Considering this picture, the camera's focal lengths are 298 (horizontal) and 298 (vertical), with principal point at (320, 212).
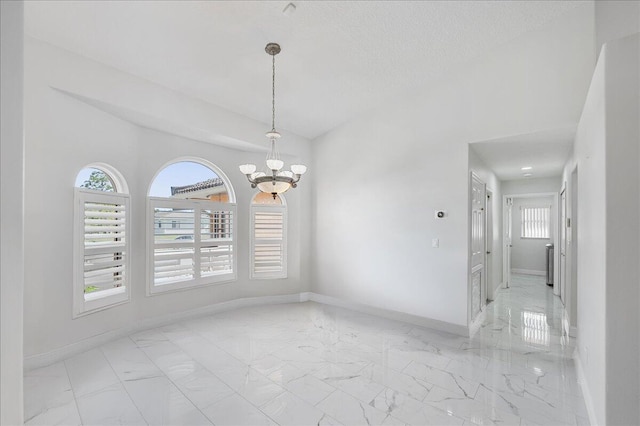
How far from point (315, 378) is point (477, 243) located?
10.1 feet

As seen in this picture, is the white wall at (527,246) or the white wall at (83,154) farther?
the white wall at (527,246)

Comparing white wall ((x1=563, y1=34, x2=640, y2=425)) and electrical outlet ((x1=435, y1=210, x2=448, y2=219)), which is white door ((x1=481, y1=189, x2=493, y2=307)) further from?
white wall ((x1=563, y1=34, x2=640, y2=425))

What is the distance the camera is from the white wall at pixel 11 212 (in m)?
0.81

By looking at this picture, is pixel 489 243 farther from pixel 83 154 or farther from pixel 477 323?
pixel 83 154

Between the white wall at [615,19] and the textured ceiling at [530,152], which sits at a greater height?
the white wall at [615,19]

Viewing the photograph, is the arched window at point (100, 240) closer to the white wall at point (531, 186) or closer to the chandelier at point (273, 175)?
the chandelier at point (273, 175)

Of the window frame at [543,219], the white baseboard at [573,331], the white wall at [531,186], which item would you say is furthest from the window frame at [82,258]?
the window frame at [543,219]

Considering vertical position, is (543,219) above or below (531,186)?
below

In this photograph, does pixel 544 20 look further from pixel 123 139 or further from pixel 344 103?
pixel 123 139

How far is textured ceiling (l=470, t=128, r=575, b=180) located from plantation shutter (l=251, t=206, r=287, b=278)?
3334 millimetres

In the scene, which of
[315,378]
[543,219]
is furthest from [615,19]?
[543,219]

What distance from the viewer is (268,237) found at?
17.6 ft

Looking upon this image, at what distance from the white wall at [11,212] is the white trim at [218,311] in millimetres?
2920

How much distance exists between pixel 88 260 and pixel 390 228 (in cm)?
392
